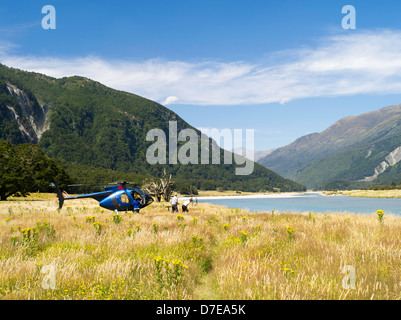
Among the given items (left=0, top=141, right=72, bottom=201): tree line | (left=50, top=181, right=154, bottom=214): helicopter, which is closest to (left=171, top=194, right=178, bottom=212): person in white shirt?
(left=50, top=181, right=154, bottom=214): helicopter

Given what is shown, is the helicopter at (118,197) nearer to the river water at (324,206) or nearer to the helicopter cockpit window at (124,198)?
the helicopter cockpit window at (124,198)

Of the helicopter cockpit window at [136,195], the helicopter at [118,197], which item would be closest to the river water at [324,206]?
the helicopter cockpit window at [136,195]

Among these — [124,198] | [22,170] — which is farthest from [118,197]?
[22,170]

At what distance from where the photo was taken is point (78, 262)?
225 inches

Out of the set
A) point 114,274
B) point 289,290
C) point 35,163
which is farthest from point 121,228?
point 35,163

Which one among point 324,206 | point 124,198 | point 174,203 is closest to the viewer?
point 124,198

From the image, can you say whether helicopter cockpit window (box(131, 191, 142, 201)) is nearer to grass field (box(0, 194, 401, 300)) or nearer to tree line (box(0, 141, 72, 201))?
grass field (box(0, 194, 401, 300))

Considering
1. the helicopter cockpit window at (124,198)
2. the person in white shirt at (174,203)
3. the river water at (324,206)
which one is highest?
the helicopter cockpit window at (124,198)

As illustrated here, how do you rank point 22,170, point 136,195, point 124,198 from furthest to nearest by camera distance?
point 22,170 → point 136,195 → point 124,198

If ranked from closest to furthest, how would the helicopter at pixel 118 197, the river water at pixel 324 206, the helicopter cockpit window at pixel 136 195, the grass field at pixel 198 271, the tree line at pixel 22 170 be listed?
the grass field at pixel 198 271 < the helicopter at pixel 118 197 < the helicopter cockpit window at pixel 136 195 < the river water at pixel 324 206 < the tree line at pixel 22 170

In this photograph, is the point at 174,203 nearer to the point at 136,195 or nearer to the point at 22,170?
the point at 136,195

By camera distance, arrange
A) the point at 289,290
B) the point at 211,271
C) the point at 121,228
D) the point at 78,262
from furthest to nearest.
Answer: the point at 121,228 → the point at 211,271 → the point at 78,262 → the point at 289,290
